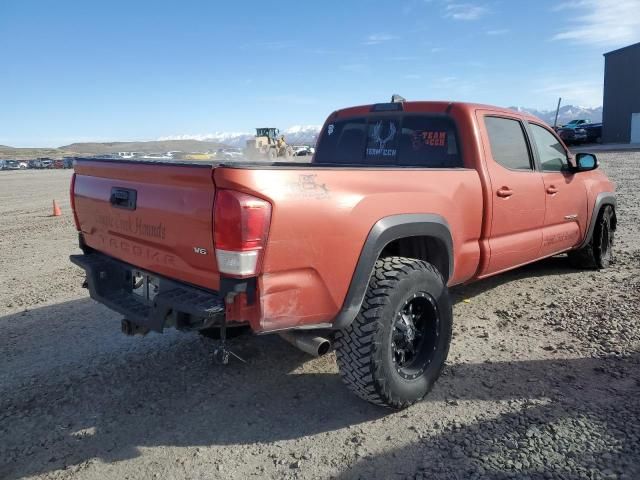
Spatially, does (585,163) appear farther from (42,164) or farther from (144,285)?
(42,164)

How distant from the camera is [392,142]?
436 cm

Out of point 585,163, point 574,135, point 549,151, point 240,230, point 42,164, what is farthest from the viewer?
point 42,164

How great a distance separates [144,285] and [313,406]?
4.24 ft

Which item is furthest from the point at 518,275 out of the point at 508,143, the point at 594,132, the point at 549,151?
the point at 594,132

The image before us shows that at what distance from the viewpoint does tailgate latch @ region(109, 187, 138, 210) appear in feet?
9.57

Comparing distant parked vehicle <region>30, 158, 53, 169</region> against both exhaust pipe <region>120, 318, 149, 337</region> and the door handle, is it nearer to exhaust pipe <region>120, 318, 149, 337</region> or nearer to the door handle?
exhaust pipe <region>120, 318, 149, 337</region>

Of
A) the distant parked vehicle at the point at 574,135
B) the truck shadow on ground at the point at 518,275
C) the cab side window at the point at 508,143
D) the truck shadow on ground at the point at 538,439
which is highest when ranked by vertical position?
the distant parked vehicle at the point at 574,135

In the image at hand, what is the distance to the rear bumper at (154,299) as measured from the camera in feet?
8.25

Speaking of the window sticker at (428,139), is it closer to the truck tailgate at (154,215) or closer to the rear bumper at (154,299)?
the truck tailgate at (154,215)

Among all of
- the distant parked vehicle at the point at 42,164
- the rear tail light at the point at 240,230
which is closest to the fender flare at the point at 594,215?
the rear tail light at the point at 240,230

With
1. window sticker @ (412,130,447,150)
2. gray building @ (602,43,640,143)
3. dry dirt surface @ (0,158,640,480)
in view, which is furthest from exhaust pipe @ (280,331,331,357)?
gray building @ (602,43,640,143)

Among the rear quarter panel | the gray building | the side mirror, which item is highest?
the gray building

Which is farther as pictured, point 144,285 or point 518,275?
point 518,275

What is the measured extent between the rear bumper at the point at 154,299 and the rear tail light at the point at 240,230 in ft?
0.79
